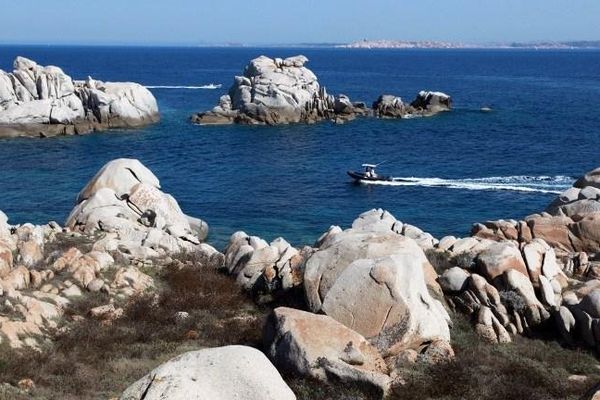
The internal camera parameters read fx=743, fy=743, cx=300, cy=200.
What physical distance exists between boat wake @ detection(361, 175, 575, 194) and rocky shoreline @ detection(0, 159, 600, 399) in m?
26.1

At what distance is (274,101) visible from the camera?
335ft

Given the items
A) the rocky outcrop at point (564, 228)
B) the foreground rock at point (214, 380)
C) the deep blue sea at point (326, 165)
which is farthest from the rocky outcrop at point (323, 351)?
the deep blue sea at point (326, 165)

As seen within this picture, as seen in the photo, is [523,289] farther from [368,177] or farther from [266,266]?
[368,177]

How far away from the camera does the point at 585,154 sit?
75.9 meters

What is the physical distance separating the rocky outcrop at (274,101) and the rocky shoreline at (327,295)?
2678 inches

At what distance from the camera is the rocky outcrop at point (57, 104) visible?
8700 centimetres

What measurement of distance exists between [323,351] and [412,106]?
9974 centimetres

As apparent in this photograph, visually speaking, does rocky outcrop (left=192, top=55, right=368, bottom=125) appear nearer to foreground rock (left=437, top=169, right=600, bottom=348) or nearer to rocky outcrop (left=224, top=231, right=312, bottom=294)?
rocky outcrop (left=224, top=231, right=312, bottom=294)

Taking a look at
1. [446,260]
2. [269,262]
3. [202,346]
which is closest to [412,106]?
[446,260]

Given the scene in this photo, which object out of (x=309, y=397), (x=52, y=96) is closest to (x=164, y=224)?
(x=309, y=397)

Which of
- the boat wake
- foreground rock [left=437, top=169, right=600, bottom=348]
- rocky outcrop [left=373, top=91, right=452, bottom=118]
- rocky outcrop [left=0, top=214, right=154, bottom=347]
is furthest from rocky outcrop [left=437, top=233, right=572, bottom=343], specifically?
rocky outcrop [left=373, top=91, right=452, bottom=118]

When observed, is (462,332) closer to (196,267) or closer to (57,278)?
(196,267)

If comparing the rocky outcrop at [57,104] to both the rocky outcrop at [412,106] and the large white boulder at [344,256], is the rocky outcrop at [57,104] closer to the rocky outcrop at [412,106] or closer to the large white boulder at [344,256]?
the rocky outcrop at [412,106]

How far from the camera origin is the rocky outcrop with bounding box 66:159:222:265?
3062cm
